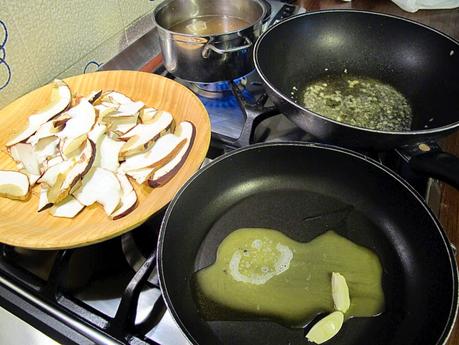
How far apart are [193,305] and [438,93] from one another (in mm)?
561

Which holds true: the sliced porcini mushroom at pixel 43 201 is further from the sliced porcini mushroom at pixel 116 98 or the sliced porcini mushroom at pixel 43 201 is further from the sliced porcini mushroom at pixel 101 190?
the sliced porcini mushroom at pixel 116 98

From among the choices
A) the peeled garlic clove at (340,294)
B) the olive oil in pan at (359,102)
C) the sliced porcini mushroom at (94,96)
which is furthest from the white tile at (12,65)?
the peeled garlic clove at (340,294)

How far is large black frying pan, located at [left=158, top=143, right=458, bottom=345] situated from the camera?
0.44m

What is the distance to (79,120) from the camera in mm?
641

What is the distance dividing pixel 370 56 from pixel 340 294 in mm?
520

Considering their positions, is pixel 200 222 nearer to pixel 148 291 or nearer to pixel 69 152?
pixel 148 291

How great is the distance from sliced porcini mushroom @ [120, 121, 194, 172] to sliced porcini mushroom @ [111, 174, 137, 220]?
0.03 meters

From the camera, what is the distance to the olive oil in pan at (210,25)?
799mm

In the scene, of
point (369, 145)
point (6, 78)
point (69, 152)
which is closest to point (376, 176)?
point (369, 145)

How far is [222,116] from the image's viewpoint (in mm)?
734

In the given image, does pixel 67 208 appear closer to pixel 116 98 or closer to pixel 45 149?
pixel 45 149

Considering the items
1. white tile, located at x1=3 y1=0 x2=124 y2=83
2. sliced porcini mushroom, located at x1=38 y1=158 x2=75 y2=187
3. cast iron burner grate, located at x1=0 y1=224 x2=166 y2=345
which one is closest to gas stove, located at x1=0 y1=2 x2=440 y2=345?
cast iron burner grate, located at x1=0 y1=224 x2=166 y2=345

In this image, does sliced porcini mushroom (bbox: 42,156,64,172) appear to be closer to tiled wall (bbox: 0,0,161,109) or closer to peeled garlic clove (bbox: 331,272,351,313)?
tiled wall (bbox: 0,0,161,109)

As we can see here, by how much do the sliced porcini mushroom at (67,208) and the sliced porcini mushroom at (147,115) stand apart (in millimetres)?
181
